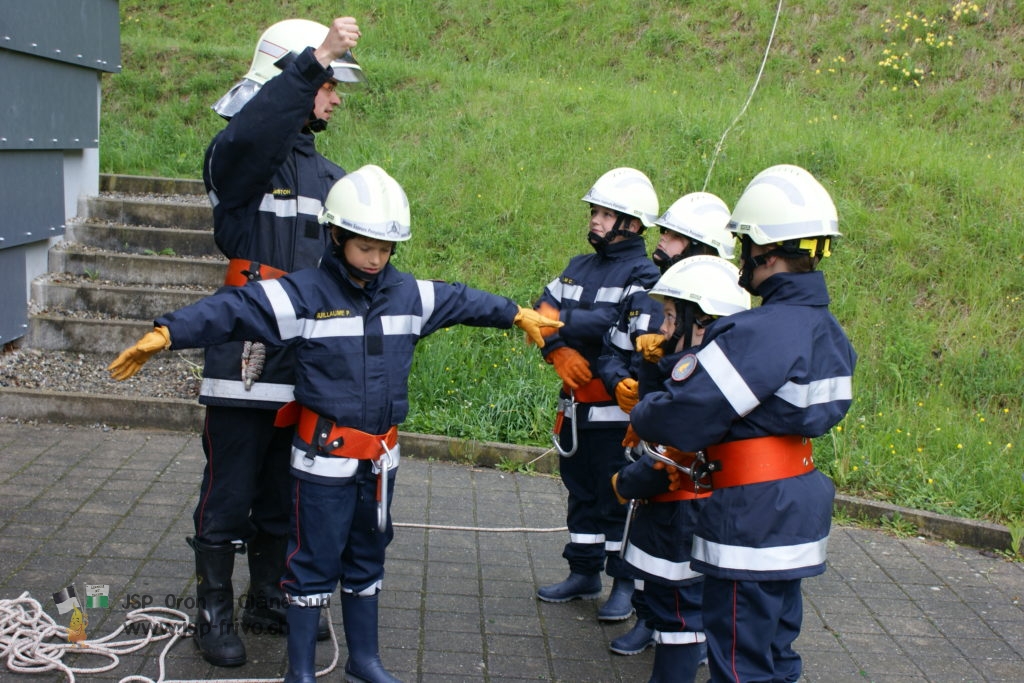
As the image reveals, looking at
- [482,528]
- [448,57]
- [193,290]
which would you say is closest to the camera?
[482,528]

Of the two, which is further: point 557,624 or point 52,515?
point 52,515

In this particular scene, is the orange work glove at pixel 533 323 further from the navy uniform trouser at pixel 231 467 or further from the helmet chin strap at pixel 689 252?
the navy uniform trouser at pixel 231 467

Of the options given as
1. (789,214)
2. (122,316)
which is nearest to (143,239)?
(122,316)

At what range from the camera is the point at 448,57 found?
12617 millimetres

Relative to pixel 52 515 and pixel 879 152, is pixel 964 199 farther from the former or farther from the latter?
pixel 52 515

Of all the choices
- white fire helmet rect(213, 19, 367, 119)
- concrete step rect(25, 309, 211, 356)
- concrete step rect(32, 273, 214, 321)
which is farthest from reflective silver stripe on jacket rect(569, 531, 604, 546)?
concrete step rect(32, 273, 214, 321)

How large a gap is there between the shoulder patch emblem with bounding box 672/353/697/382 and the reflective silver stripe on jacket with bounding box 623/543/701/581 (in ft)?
3.18

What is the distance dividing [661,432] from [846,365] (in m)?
0.64

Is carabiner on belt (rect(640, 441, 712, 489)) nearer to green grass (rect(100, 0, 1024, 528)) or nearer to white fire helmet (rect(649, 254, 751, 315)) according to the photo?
white fire helmet (rect(649, 254, 751, 315))

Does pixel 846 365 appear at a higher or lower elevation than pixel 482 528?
higher

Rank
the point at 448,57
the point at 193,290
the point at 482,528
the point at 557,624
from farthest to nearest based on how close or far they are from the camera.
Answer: the point at 448,57 → the point at 193,290 → the point at 482,528 → the point at 557,624

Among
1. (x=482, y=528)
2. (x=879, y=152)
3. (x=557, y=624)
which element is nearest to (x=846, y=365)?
(x=557, y=624)

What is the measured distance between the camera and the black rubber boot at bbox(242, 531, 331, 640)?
4.27 meters

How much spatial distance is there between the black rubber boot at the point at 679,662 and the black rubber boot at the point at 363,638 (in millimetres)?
1036
